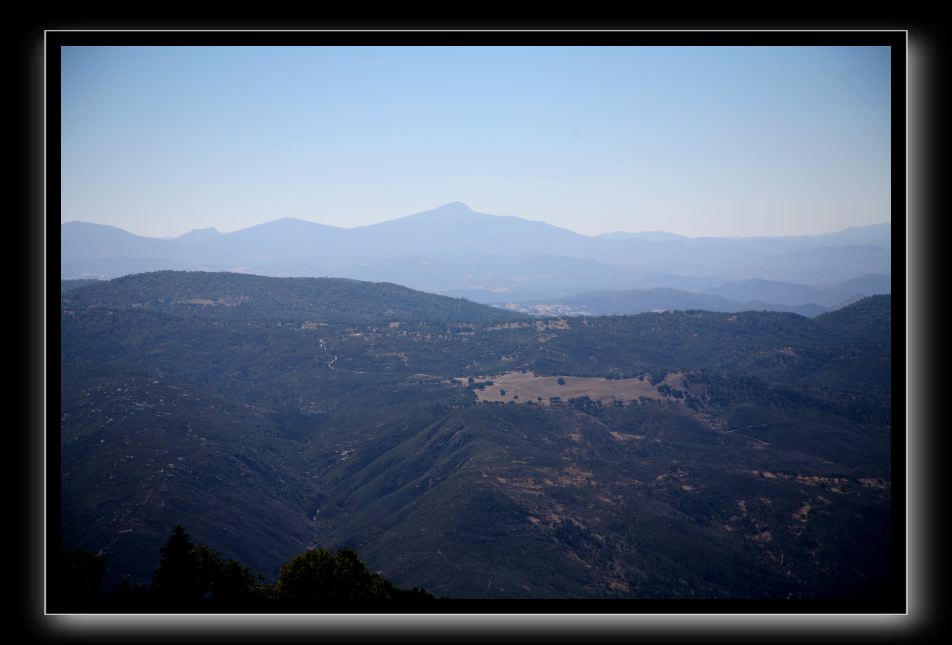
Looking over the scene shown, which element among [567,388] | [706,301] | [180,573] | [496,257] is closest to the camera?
[180,573]

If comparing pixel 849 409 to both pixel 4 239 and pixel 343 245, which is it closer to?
pixel 4 239

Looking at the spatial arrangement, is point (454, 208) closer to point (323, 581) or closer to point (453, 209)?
point (453, 209)

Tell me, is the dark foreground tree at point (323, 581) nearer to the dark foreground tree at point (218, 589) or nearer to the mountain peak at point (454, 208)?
the dark foreground tree at point (218, 589)

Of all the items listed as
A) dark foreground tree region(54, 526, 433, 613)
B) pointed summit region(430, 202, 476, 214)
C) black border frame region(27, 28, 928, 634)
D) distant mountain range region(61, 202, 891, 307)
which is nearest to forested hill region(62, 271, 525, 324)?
dark foreground tree region(54, 526, 433, 613)

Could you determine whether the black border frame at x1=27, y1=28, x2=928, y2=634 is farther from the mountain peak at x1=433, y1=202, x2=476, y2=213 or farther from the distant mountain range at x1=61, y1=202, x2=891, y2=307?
the mountain peak at x1=433, y1=202, x2=476, y2=213

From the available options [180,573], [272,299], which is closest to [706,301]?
[272,299]
